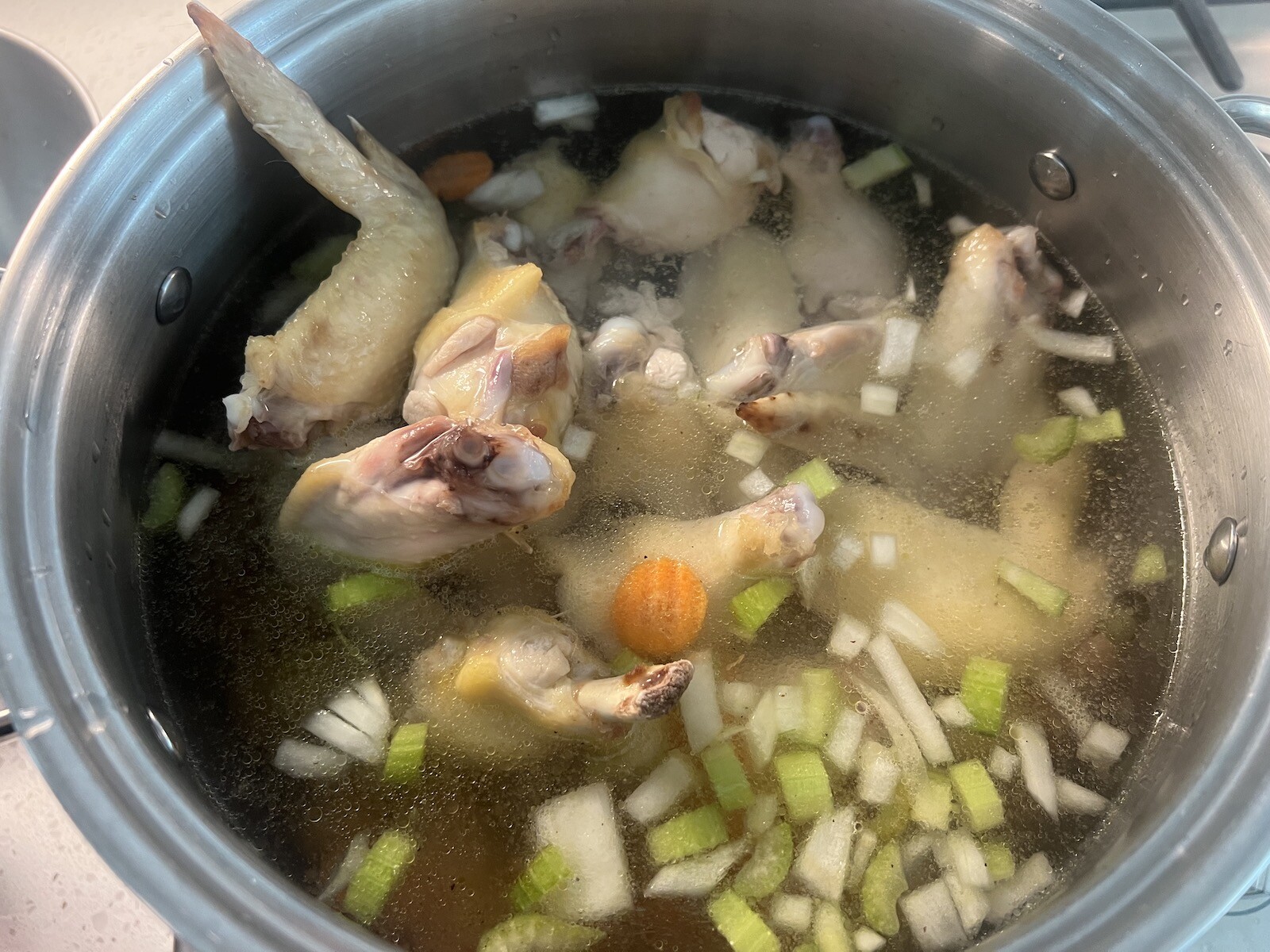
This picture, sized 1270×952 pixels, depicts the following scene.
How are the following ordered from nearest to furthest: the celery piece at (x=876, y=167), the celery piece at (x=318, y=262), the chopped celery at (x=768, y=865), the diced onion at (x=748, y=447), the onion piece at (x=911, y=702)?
the chopped celery at (x=768, y=865), the onion piece at (x=911, y=702), the diced onion at (x=748, y=447), the celery piece at (x=318, y=262), the celery piece at (x=876, y=167)

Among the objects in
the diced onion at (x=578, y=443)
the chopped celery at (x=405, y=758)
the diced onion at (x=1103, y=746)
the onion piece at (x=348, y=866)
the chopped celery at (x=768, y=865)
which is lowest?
the diced onion at (x=1103, y=746)

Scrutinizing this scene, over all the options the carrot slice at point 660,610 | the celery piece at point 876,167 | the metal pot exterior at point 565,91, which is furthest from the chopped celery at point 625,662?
the celery piece at point 876,167

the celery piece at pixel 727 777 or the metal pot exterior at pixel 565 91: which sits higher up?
the metal pot exterior at pixel 565 91

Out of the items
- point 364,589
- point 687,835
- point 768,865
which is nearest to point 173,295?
point 364,589

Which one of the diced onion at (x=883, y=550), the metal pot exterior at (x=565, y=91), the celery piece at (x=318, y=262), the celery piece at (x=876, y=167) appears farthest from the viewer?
the celery piece at (x=876, y=167)

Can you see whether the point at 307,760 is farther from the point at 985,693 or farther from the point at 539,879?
the point at 985,693

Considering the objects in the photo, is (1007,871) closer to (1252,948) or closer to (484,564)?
(1252,948)

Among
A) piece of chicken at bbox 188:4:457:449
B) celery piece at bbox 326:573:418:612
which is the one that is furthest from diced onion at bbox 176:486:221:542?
celery piece at bbox 326:573:418:612

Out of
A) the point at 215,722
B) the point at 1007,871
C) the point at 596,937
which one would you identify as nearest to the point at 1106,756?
the point at 1007,871

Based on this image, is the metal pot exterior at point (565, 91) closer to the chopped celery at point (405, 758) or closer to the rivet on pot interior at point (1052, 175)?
the rivet on pot interior at point (1052, 175)
